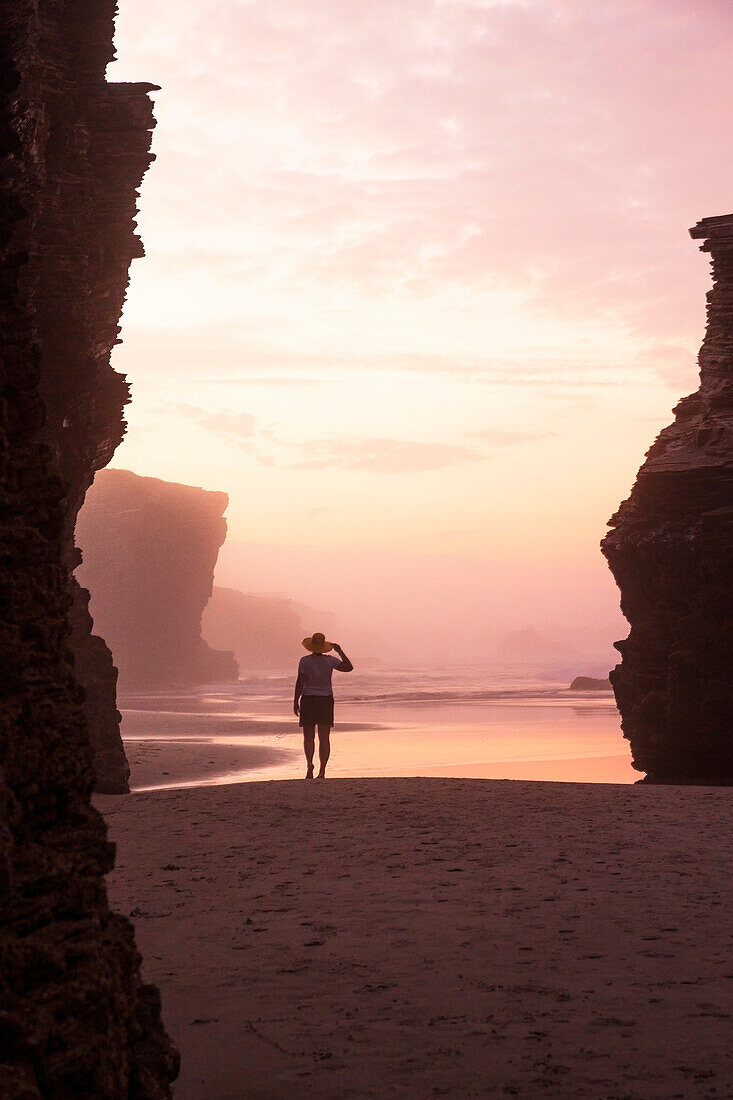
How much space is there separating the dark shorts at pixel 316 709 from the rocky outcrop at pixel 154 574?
9403 cm

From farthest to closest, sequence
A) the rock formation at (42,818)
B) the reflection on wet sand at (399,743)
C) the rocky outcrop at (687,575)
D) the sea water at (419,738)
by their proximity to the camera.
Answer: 1. the sea water at (419,738)
2. the reflection on wet sand at (399,743)
3. the rocky outcrop at (687,575)
4. the rock formation at (42,818)

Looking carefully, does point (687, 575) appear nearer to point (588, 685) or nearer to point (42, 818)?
point (42, 818)

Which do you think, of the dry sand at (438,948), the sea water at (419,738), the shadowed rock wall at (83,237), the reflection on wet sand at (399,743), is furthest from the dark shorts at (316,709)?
the reflection on wet sand at (399,743)

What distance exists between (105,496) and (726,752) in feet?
360

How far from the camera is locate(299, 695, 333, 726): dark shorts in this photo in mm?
14797

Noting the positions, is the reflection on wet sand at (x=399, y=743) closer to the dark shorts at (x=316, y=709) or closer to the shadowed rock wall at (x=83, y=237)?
the dark shorts at (x=316, y=709)

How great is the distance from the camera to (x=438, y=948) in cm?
641

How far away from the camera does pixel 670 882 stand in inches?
314

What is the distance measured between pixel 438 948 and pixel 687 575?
13.3 m

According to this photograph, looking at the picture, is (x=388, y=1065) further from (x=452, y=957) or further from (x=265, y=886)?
(x=265, y=886)

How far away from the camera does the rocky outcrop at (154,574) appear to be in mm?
110438

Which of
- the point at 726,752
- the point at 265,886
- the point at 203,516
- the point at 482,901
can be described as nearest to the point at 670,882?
the point at 482,901

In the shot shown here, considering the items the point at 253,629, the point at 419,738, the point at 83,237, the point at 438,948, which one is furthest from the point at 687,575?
the point at 253,629

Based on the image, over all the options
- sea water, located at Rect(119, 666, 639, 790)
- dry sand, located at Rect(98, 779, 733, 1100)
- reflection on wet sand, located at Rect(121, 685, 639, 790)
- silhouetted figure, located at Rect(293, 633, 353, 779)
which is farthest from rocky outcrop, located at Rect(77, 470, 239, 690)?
dry sand, located at Rect(98, 779, 733, 1100)
